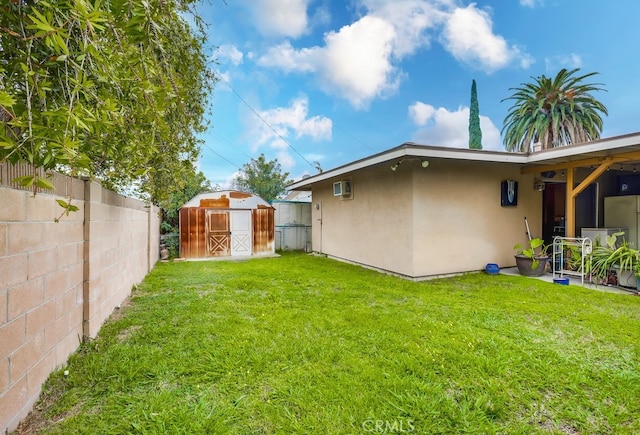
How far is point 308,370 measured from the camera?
2377mm

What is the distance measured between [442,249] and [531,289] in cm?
167

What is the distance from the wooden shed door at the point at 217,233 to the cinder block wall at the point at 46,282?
6.37m

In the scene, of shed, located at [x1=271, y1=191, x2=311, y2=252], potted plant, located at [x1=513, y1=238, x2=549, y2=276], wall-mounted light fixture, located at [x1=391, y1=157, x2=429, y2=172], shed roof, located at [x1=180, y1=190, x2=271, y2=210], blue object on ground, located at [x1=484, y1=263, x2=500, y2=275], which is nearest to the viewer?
wall-mounted light fixture, located at [x1=391, y1=157, x2=429, y2=172]

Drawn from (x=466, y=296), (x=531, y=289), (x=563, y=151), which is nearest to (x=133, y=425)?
(x=466, y=296)

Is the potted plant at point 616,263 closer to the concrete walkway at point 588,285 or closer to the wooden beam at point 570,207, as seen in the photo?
the concrete walkway at point 588,285

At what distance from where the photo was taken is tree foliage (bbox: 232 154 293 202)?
61.2 ft

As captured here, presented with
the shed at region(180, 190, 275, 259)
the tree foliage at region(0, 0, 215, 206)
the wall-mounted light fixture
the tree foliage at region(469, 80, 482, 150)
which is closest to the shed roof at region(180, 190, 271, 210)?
the shed at region(180, 190, 275, 259)

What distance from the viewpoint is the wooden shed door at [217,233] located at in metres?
10.0

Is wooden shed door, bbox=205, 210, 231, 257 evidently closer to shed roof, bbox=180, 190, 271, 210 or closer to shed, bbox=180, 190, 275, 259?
shed, bbox=180, 190, 275, 259

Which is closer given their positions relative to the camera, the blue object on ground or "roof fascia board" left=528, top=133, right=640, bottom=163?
"roof fascia board" left=528, top=133, right=640, bottom=163

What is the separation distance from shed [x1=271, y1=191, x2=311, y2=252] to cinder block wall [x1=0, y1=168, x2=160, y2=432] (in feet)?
26.9

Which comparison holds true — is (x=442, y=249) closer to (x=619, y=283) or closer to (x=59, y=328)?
(x=619, y=283)

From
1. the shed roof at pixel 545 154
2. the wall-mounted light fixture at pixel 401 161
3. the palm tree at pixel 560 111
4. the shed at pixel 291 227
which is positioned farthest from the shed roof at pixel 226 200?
the palm tree at pixel 560 111

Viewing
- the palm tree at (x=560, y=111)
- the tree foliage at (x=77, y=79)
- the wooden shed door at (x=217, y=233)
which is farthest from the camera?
the palm tree at (x=560, y=111)
